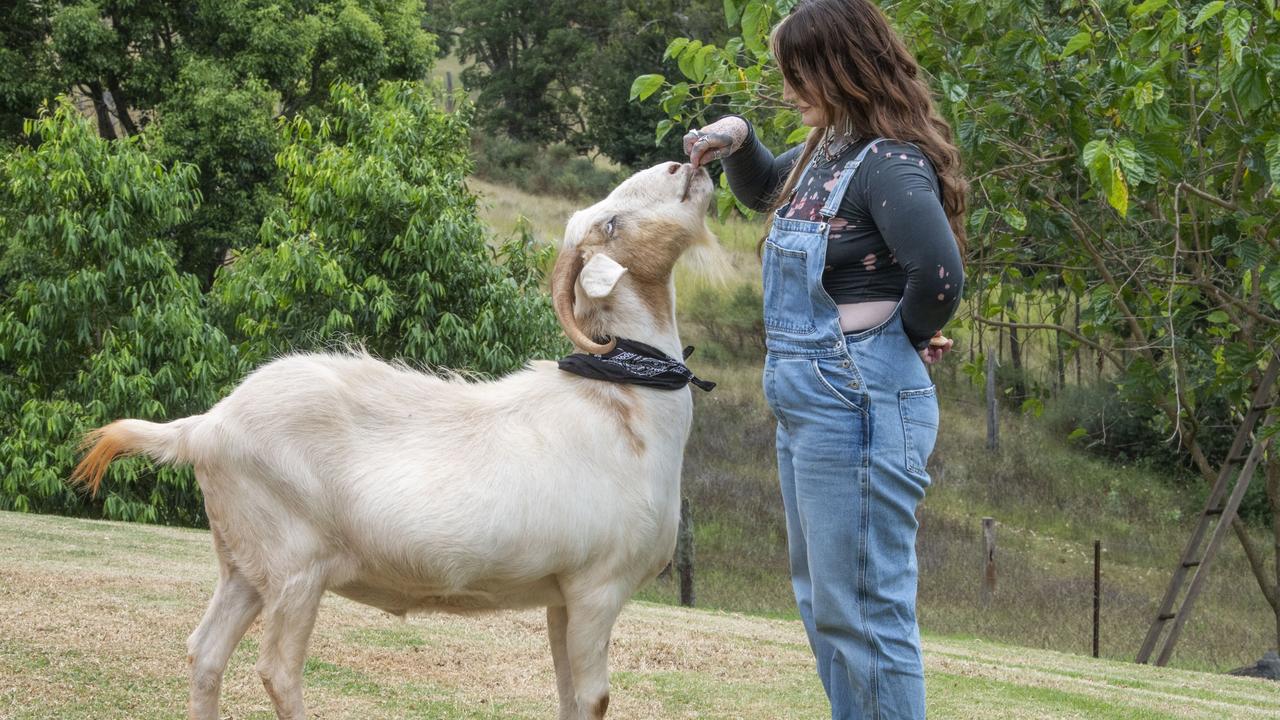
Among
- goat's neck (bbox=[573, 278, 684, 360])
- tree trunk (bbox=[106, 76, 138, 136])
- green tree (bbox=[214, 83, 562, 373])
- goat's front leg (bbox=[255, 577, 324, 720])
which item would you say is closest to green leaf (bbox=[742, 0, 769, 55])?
goat's neck (bbox=[573, 278, 684, 360])

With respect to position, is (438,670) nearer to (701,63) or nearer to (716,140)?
(716,140)

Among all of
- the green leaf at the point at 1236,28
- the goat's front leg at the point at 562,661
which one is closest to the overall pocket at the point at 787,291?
the goat's front leg at the point at 562,661

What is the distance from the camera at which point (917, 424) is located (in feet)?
10.1

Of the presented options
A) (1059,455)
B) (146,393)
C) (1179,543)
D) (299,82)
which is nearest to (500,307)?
(146,393)

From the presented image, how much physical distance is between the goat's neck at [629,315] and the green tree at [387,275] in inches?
349

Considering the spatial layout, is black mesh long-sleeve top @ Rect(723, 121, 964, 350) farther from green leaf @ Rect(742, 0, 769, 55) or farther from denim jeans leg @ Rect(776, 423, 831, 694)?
green leaf @ Rect(742, 0, 769, 55)

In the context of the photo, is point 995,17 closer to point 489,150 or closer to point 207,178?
point 207,178

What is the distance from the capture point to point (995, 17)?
656cm

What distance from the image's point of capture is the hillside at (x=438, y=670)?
15.1ft

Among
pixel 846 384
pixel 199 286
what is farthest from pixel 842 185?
pixel 199 286

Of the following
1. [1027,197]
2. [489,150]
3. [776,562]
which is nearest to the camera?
[1027,197]

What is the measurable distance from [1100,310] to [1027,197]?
37.6 inches

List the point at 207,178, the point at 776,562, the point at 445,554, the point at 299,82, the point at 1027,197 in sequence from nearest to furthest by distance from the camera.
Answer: the point at 445,554 → the point at 1027,197 → the point at 776,562 → the point at 207,178 → the point at 299,82

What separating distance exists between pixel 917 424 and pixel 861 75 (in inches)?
34.8
